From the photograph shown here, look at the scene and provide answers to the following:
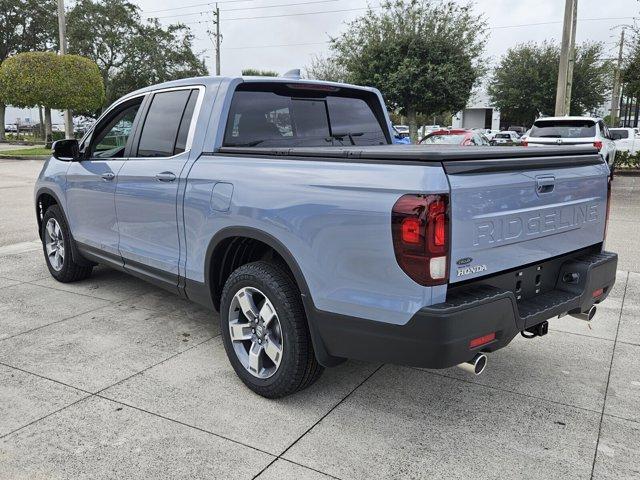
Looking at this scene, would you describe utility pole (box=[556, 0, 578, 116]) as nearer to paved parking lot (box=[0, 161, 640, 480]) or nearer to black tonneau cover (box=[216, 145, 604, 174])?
paved parking lot (box=[0, 161, 640, 480])

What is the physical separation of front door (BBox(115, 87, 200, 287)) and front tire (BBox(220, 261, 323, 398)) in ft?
2.34

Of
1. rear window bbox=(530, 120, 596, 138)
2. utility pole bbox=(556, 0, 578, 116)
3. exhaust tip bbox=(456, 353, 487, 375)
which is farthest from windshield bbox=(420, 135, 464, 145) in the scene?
exhaust tip bbox=(456, 353, 487, 375)

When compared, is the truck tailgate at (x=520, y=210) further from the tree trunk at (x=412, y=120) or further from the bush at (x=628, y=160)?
the tree trunk at (x=412, y=120)

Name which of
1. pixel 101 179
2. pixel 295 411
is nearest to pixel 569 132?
pixel 101 179

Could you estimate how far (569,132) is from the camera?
14.5 meters

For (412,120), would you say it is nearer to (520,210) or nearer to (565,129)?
(565,129)

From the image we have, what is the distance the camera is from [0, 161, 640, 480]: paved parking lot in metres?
2.77

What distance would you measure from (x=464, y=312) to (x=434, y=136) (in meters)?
17.5

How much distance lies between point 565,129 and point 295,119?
12.3m

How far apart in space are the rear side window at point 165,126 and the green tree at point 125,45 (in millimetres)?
40901

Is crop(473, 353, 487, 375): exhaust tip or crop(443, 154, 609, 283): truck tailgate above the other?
crop(443, 154, 609, 283): truck tailgate

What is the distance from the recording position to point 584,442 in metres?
2.97

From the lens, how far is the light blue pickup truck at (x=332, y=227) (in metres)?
2.58

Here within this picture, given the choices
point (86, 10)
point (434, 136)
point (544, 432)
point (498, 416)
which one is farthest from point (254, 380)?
point (86, 10)
